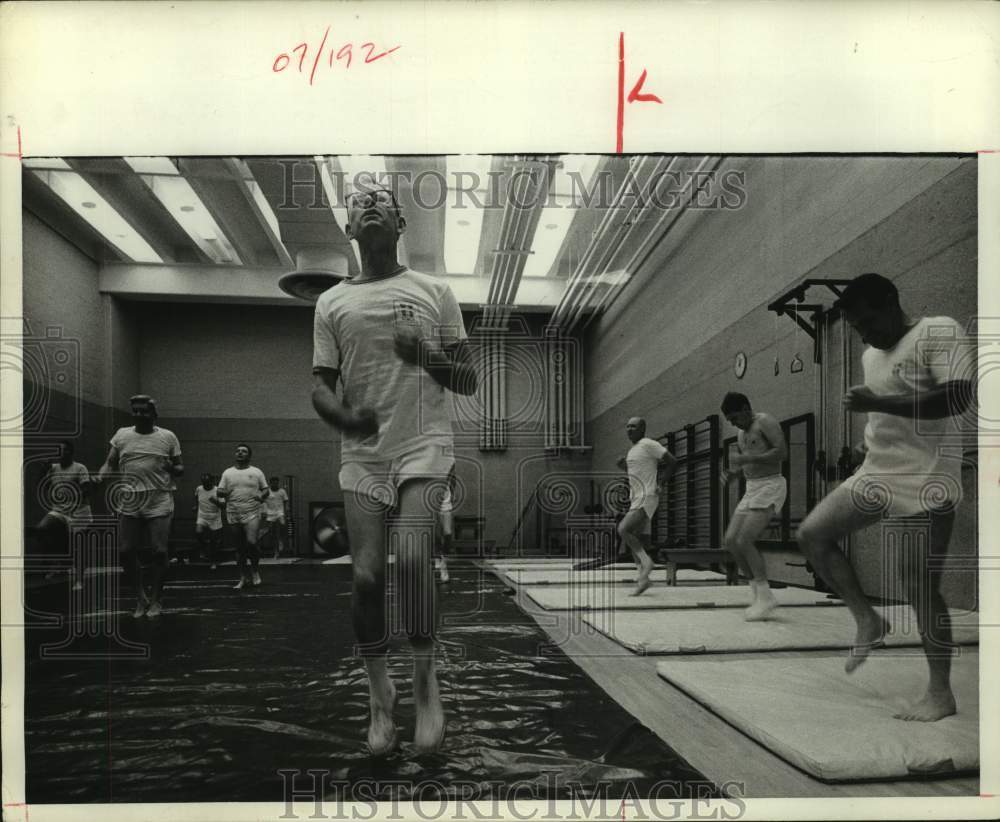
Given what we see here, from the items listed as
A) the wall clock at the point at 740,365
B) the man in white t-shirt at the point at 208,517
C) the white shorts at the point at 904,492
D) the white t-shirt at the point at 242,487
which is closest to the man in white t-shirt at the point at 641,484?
the wall clock at the point at 740,365

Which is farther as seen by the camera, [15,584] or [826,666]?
[826,666]

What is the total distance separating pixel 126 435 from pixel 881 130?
86.5 inches

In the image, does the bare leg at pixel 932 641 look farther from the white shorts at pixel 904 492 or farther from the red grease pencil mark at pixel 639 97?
the red grease pencil mark at pixel 639 97

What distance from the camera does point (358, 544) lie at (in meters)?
1.81

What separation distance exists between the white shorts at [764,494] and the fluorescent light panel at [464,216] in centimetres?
126

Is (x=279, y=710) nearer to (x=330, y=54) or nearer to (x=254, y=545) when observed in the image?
(x=254, y=545)

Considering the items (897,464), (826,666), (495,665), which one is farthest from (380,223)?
(826,666)

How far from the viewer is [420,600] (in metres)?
1.81

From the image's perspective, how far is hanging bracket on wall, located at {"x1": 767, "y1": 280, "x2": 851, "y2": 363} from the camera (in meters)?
2.28

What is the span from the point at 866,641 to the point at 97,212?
247cm

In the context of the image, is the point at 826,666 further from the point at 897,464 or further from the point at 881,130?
the point at 881,130

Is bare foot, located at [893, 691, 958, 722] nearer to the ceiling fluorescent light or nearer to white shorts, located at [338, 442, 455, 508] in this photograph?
white shorts, located at [338, 442, 455, 508]

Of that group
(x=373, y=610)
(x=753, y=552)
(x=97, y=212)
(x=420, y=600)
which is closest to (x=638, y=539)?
(x=753, y=552)
